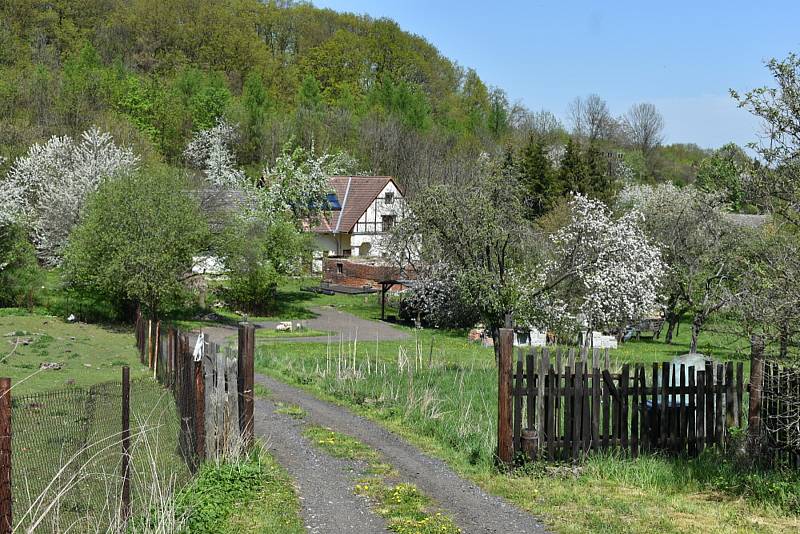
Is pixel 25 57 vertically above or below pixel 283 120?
above

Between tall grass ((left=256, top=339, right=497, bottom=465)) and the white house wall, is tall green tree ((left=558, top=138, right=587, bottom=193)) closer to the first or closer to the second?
the white house wall

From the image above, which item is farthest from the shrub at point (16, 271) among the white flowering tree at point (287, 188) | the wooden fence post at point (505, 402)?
the wooden fence post at point (505, 402)

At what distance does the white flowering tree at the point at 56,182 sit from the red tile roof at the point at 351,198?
1579 centimetres

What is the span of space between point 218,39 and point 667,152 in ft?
187

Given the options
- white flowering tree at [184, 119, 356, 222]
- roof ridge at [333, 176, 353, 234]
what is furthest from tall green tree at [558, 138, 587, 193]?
white flowering tree at [184, 119, 356, 222]

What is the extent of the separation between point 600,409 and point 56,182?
127ft

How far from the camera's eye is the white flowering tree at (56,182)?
40.6m

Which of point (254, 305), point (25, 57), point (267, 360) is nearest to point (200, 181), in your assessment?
point (254, 305)

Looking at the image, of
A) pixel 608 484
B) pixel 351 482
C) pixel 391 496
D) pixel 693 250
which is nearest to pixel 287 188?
pixel 693 250

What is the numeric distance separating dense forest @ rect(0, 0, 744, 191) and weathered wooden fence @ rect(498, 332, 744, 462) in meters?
47.8

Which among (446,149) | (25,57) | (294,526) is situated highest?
(25,57)

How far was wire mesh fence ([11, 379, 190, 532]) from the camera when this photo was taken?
8136mm

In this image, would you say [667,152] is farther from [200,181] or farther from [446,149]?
[200,181]

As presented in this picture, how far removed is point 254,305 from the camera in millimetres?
41719
